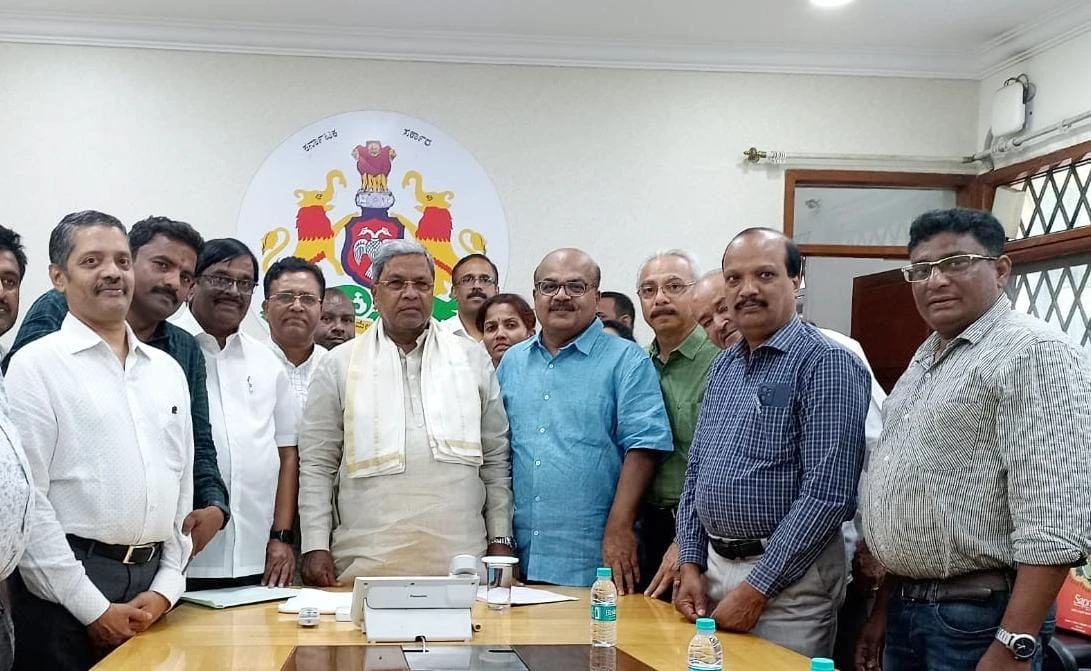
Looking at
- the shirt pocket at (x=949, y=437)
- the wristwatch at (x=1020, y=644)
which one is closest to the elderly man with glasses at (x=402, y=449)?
the shirt pocket at (x=949, y=437)

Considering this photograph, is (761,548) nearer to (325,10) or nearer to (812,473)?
(812,473)

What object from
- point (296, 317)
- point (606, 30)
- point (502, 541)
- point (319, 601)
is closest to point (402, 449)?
point (502, 541)

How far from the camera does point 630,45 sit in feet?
17.2

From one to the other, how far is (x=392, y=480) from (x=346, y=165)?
2.66 metres

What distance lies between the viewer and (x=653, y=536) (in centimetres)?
321

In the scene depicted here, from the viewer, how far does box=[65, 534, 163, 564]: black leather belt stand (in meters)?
2.25

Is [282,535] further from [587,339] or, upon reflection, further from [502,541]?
[587,339]

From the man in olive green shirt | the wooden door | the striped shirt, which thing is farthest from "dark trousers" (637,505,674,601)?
the wooden door

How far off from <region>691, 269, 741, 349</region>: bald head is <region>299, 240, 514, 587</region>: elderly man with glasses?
77 centimetres

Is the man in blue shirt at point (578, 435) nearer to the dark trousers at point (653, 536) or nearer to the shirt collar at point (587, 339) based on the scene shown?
the shirt collar at point (587, 339)

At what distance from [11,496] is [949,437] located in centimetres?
177

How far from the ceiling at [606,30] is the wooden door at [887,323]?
3.85 feet

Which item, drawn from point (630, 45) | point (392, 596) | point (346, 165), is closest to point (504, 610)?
point (392, 596)

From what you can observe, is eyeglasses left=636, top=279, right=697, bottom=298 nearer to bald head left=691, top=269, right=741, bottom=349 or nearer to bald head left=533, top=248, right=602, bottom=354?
bald head left=691, top=269, right=741, bottom=349
